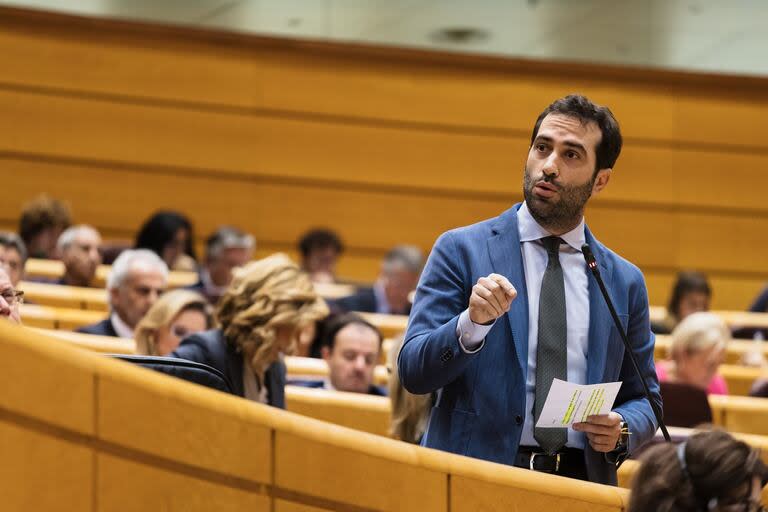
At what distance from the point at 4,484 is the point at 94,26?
6301 mm

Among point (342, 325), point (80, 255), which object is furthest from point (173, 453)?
point (80, 255)

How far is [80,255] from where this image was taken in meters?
5.81

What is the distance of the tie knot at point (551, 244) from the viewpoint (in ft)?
7.80

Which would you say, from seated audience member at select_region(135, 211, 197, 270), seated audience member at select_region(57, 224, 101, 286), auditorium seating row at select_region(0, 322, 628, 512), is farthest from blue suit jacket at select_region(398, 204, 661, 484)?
seated audience member at select_region(135, 211, 197, 270)

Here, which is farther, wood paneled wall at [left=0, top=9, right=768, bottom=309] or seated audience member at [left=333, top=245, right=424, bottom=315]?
wood paneled wall at [left=0, top=9, right=768, bottom=309]

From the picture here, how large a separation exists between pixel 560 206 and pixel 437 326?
32 centimetres

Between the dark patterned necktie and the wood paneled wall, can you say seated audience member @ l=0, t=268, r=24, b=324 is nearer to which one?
the dark patterned necktie

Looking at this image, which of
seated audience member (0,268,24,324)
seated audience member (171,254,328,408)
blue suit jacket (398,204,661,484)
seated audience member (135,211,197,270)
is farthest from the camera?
seated audience member (135,211,197,270)

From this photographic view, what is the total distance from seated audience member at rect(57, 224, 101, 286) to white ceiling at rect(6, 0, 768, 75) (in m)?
2.37

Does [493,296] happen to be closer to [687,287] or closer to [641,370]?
[641,370]

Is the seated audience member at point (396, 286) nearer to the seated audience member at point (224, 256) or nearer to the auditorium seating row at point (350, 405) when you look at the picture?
the seated audience member at point (224, 256)

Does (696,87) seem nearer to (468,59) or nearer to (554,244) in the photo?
(468,59)

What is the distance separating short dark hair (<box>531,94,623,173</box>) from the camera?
2375 mm

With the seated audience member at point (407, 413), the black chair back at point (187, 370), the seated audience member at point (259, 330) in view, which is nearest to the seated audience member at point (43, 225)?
the seated audience member at point (259, 330)
